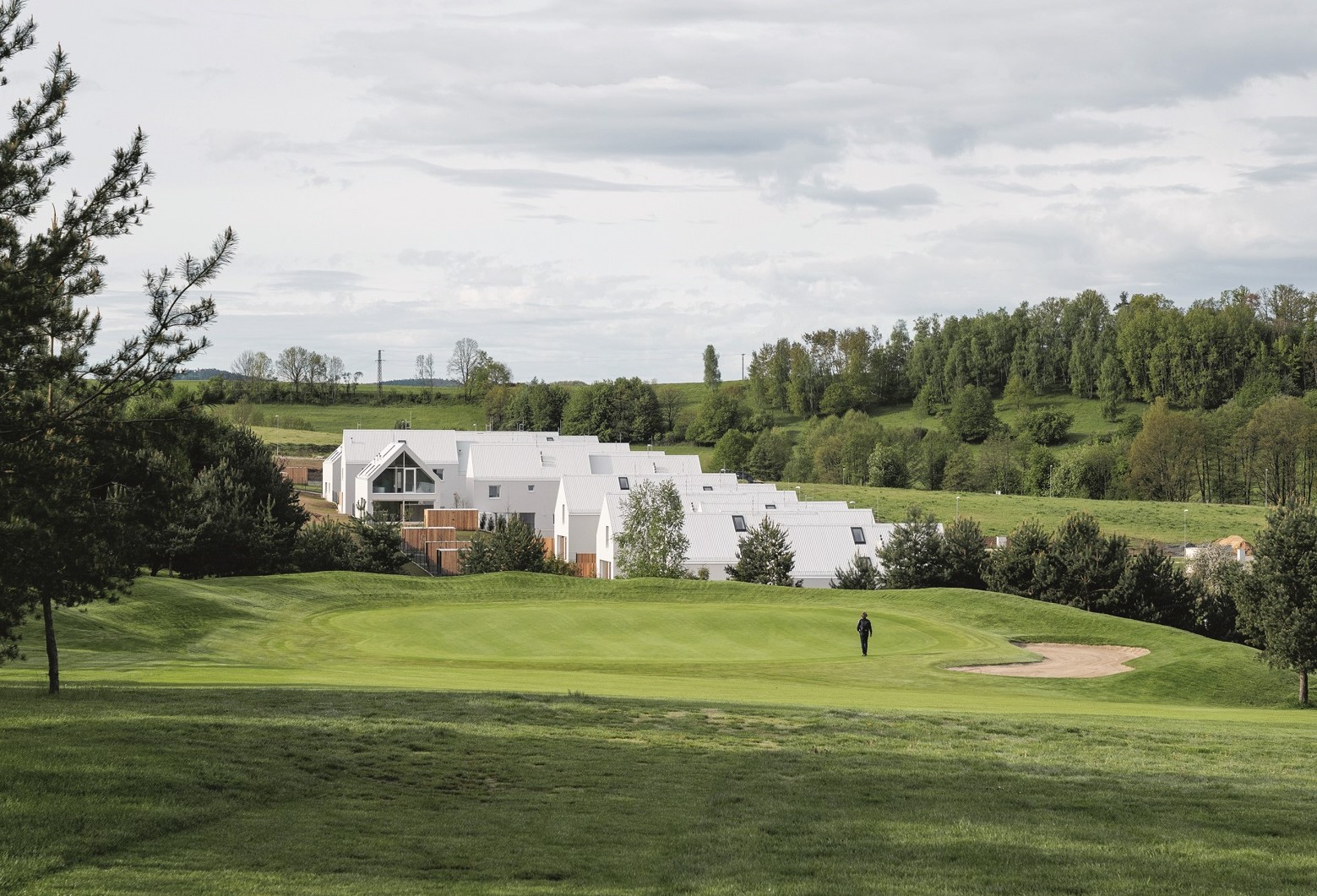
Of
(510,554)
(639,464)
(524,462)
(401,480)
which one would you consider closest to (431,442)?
(401,480)

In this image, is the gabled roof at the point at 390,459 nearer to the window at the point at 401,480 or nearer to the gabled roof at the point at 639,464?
the window at the point at 401,480

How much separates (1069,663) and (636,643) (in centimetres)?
1208

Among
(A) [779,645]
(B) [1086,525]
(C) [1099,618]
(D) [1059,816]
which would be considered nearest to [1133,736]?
(D) [1059,816]

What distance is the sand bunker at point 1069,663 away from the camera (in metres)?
30.9

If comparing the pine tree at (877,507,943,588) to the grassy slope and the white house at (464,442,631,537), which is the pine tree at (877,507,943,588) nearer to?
the white house at (464,442,631,537)

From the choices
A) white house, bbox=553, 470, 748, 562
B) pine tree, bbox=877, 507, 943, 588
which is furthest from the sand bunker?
white house, bbox=553, 470, 748, 562

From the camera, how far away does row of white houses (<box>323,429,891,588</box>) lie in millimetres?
55781

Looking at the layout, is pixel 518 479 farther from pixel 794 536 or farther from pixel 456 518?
pixel 794 536

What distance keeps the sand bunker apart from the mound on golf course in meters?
0.41

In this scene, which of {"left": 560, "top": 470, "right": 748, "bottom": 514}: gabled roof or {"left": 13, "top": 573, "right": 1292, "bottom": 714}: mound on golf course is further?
{"left": 560, "top": 470, "right": 748, "bottom": 514}: gabled roof

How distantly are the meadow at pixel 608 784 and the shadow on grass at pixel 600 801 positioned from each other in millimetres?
42

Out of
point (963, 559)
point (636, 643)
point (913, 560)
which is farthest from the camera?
point (963, 559)

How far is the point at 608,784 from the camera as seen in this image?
13070 millimetres

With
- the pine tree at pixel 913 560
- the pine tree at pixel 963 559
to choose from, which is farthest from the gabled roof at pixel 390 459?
the pine tree at pixel 963 559
